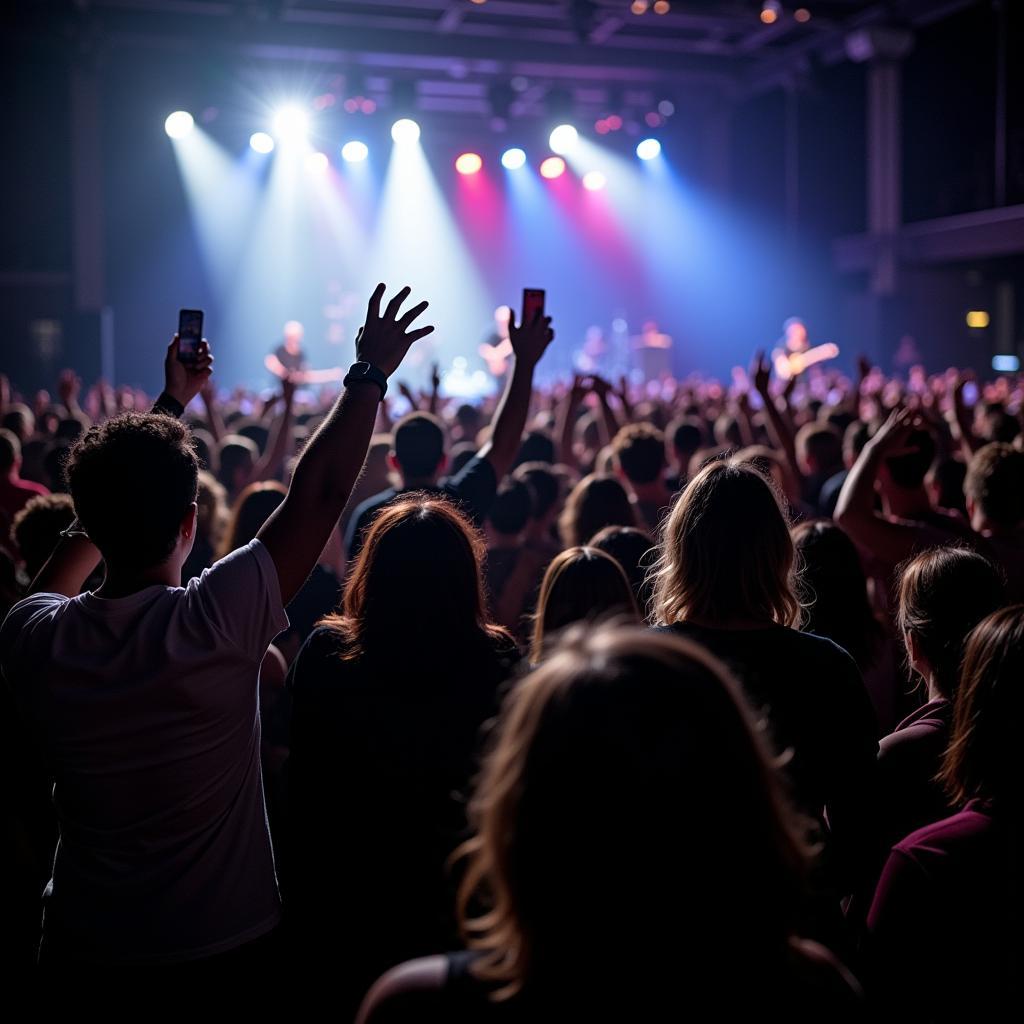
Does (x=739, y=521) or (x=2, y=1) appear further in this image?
(x=2, y=1)

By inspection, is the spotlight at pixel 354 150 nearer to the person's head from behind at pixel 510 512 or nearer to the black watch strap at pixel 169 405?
the person's head from behind at pixel 510 512

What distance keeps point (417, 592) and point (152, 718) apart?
531 mm

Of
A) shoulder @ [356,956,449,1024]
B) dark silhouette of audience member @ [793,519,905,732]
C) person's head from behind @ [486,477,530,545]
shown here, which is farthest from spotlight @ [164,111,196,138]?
shoulder @ [356,956,449,1024]

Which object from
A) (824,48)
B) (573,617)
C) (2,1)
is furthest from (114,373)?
(573,617)

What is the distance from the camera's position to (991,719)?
160 cm

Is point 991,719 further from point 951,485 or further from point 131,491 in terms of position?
point 951,485

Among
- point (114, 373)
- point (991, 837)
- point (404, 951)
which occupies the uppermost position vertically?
point (114, 373)

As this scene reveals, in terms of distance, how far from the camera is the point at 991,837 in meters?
1.53

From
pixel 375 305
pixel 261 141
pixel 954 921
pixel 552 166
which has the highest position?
pixel 552 166

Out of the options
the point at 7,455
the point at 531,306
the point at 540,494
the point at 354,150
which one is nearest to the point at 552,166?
the point at 354,150

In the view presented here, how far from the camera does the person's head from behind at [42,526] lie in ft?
10.3

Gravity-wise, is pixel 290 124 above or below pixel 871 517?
above

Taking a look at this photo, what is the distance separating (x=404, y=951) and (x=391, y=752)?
384 millimetres

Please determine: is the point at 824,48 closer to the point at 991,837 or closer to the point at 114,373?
the point at 114,373
